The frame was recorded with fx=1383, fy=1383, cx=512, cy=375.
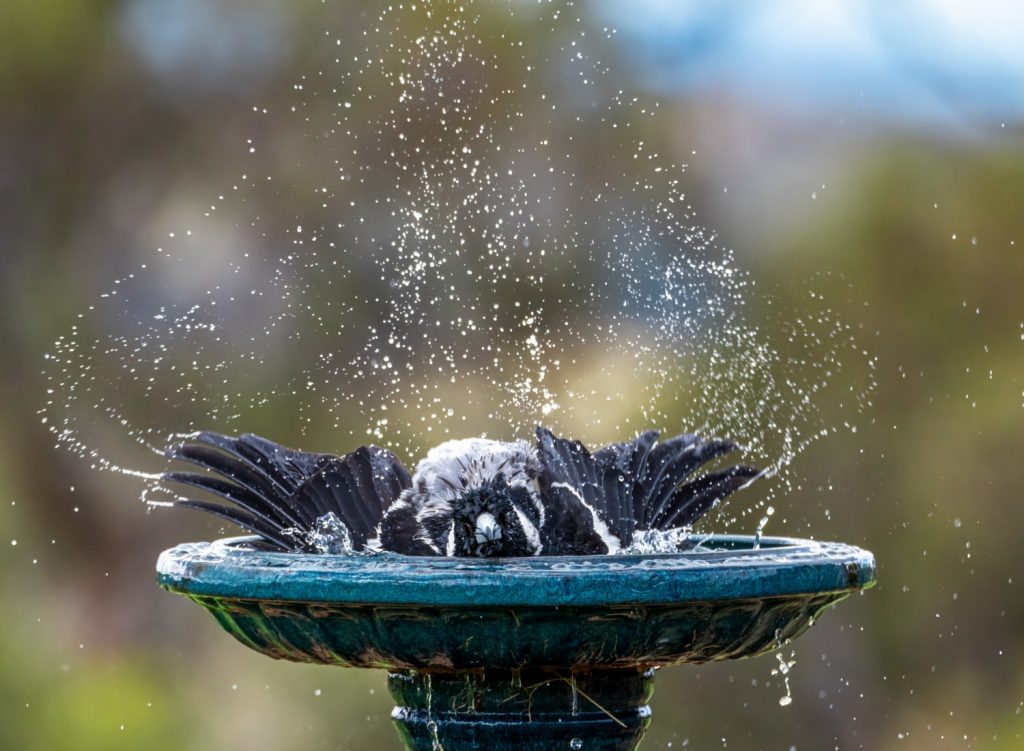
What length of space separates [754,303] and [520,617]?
16.8ft

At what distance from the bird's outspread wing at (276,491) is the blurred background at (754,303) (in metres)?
4.09

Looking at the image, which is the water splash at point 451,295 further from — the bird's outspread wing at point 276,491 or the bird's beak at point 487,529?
the bird's beak at point 487,529

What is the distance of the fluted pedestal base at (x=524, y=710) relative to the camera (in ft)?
7.30

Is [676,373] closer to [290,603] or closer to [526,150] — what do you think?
[526,150]

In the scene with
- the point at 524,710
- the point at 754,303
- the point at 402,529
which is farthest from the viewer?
the point at 754,303

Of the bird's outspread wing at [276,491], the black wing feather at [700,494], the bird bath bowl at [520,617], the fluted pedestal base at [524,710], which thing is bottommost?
the fluted pedestal base at [524,710]

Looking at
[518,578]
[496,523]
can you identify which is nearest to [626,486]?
[496,523]

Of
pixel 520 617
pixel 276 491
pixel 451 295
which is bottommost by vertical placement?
pixel 520 617

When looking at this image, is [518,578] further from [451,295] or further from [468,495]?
[451,295]

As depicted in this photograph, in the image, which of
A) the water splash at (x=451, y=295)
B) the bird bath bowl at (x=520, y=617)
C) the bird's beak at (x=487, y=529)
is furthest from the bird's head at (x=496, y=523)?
the water splash at (x=451, y=295)

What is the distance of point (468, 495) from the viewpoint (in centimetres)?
231

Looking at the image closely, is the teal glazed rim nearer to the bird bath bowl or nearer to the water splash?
the bird bath bowl

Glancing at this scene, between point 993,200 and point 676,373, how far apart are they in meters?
1.89

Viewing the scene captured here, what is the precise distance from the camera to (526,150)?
7422mm
